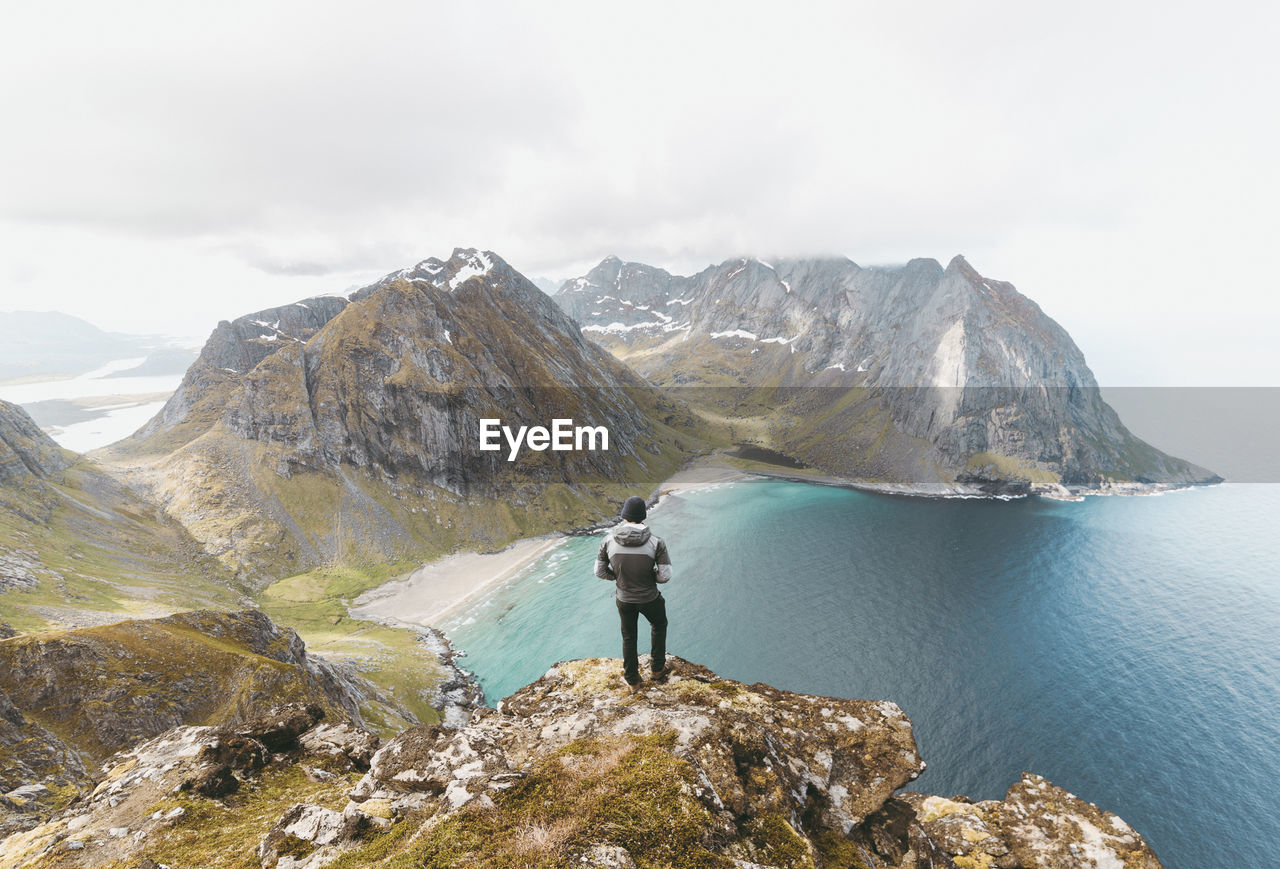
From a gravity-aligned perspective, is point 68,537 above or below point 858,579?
above

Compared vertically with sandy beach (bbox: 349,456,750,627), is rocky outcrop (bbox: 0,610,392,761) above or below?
above

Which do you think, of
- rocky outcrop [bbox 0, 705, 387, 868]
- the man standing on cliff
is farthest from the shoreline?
the man standing on cliff

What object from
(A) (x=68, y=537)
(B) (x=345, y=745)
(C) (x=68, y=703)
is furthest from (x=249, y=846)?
(A) (x=68, y=537)

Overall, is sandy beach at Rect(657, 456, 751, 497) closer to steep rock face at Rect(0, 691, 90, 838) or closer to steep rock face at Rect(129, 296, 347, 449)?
steep rock face at Rect(129, 296, 347, 449)

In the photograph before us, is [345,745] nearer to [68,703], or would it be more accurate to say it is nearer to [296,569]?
[68,703]

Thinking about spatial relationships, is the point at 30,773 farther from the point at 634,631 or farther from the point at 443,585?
the point at 443,585
